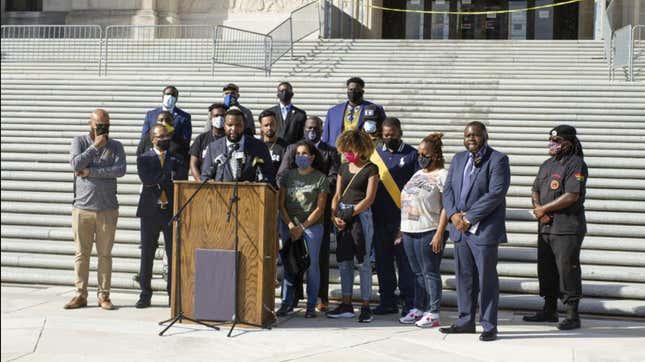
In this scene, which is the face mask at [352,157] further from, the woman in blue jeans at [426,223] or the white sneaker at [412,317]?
the white sneaker at [412,317]

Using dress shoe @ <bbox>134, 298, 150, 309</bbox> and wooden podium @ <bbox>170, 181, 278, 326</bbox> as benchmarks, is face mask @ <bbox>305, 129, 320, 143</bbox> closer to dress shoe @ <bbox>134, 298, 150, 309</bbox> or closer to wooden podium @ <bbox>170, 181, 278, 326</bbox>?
wooden podium @ <bbox>170, 181, 278, 326</bbox>

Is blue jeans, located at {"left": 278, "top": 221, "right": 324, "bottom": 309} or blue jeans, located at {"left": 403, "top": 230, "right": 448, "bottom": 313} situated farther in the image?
blue jeans, located at {"left": 278, "top": 221, "right": 324, "bottom": 309}

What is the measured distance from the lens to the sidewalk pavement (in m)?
6.85

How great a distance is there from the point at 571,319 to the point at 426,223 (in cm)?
158

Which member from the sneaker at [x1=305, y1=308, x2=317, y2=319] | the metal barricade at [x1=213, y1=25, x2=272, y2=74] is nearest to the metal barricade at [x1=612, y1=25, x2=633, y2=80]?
the metal barricade at [x1=213, y1=25, x2=272, y2=74]

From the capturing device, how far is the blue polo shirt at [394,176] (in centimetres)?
897

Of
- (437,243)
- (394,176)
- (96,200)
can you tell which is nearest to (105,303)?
(96,200)

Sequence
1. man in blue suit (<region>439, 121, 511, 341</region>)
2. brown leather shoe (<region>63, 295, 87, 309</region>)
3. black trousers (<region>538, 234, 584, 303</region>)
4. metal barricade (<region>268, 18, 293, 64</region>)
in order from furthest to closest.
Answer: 1. metal barricade (<region>268, 18, 293, 64</region>)
2. brown leather shoe (<region>63, 295, 87, 309</region>)
3. black trousers (<region>538, 234, 584, 303</region>)
4. man in blue suit (<region>439, 121, 511, 341</region>)

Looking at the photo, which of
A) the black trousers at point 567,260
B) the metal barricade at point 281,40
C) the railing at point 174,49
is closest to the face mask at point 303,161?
the black trousers at point 567,260

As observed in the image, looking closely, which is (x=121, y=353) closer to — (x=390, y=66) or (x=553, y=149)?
(x=553, y=149)

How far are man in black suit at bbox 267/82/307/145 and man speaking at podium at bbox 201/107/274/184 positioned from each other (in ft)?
6.57

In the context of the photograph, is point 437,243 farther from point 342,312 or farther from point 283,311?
point 283,311

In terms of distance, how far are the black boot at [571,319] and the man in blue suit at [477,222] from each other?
883mm

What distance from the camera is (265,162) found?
842cm
